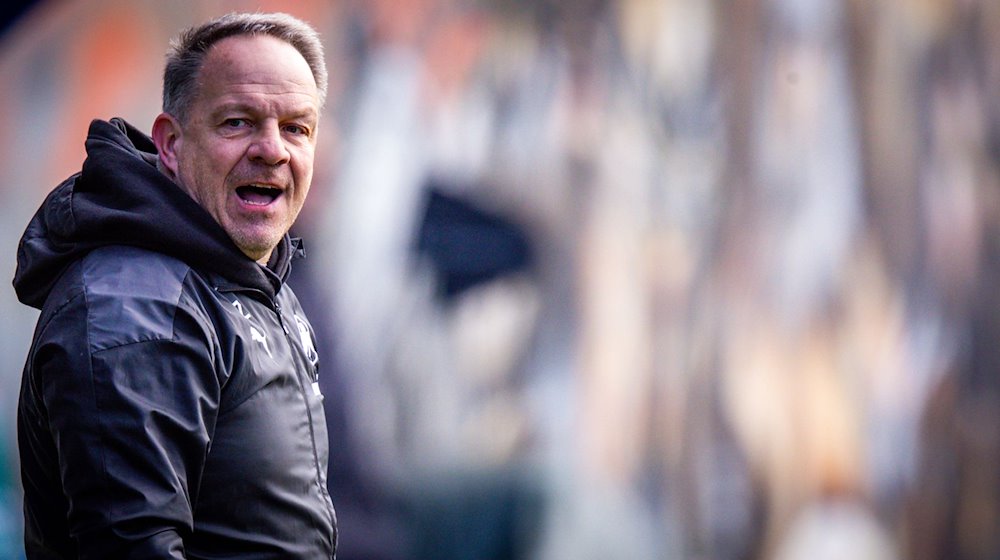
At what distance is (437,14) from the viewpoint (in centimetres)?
375

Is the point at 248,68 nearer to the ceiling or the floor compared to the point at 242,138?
nearer to the ceiling

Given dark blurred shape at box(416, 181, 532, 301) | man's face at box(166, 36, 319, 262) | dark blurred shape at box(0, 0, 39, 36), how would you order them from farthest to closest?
dark blurred shape at box(416, 181, 532, 301)
dark blurred shape at box(0, 0, 39, 36)
man's face at box(166, 36, 319, 262)

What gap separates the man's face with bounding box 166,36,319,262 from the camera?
185 centimetres

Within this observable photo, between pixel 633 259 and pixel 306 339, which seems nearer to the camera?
pixel 306 339

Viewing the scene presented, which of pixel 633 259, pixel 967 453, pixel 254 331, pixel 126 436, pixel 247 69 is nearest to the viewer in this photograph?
pixel 126 436

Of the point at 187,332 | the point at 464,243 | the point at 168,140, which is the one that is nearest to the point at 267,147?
the point at 168,140

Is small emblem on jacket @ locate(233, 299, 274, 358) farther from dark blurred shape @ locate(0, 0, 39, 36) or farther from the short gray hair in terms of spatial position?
dark blurred shape @ locate(0, 0, 39, 36)

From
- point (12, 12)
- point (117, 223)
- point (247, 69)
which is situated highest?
point (12, 12)

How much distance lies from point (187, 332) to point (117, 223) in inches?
8.2

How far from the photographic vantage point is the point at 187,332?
160 cm

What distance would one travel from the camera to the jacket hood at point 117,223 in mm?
1679

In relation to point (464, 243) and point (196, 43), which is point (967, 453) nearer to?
point (464, 243)

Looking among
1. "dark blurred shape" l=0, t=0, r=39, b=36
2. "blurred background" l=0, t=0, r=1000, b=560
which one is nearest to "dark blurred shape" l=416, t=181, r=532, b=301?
"blurred background" l=0, t=0, r=1000, b=560

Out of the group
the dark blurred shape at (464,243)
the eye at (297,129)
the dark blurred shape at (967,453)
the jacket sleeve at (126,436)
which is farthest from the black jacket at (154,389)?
the dark blurred shape at (967,453)
